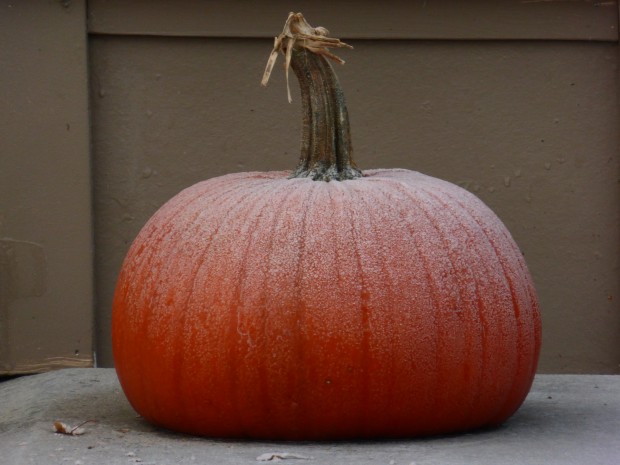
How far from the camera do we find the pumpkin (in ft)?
9.14

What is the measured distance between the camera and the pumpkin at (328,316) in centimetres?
279

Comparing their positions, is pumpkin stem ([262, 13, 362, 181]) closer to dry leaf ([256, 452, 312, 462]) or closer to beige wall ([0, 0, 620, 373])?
dry leaf ([256, 452, 312, 462])

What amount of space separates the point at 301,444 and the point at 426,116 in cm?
209

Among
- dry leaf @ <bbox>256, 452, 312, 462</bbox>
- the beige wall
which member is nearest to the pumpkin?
dry leaf @ <bbox>256, 452, 312, 462</bbox>

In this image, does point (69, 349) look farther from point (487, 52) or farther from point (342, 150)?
point (487, 52)

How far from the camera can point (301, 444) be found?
2855 millimetres

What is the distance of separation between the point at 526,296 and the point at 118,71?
219 centimetres

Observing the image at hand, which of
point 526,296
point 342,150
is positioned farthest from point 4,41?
point 526,296

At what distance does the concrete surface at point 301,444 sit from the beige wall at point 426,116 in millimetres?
999

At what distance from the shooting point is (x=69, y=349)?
4.44 meters

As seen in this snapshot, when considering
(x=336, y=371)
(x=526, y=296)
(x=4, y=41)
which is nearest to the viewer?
(x=336, y=371)

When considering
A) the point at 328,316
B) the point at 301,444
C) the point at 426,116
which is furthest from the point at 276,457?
the point at 426,116

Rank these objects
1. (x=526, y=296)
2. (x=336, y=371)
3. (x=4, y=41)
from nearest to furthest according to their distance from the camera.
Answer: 1. (x=336, y=371)
2. (x=526, y=296)
3. (x=4, y=41)

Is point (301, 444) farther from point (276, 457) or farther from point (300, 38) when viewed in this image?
point (300, 38)
